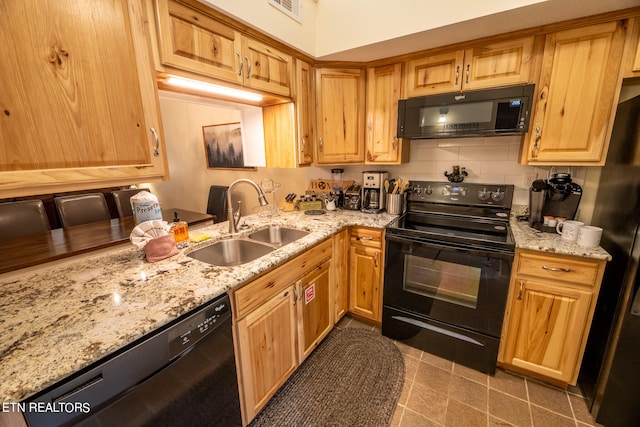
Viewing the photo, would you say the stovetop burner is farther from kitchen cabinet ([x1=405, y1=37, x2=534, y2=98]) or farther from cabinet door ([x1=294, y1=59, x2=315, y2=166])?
Result: cabinet door ([x1=294, y1=59, x2=315, y2=166])

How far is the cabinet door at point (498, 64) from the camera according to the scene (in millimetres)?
1647

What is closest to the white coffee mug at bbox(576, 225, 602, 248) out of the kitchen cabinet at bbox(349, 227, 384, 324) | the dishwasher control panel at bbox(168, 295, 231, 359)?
the kitchen cabinet at bbox(349, 227, 384, 324)

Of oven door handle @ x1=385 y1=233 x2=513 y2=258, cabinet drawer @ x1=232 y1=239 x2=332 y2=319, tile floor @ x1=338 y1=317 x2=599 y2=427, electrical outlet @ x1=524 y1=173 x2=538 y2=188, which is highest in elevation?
electrical outlet @ x1=524 y1=173 x2=538 y2=188

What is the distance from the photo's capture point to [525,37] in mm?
1627

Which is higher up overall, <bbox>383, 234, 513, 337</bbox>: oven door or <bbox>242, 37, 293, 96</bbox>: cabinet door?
<bbox>242, 37, 293, 96</bbox>: cabinet door

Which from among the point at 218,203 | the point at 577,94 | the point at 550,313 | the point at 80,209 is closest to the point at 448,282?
the point at 550,313

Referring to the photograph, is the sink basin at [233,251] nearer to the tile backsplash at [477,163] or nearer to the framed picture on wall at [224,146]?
the tile backsplash at [477,163]

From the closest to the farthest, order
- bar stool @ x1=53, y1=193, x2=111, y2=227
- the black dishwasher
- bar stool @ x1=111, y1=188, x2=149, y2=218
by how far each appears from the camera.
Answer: the black dishwasher, bar stool @ x1=53, y1=193, x2=111, y2=227, bar stool @ x1=111, y1=188, x2=149, y2=218

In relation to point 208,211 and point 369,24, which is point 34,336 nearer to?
point 369,24

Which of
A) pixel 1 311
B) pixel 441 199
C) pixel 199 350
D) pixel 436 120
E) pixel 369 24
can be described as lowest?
pixel 199 350

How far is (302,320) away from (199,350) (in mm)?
758

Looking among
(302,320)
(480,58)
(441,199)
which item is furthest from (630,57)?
(302,320)

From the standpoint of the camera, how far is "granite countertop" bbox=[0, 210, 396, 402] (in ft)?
2.30

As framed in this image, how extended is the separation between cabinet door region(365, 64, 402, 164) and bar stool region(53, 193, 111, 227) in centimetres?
295
